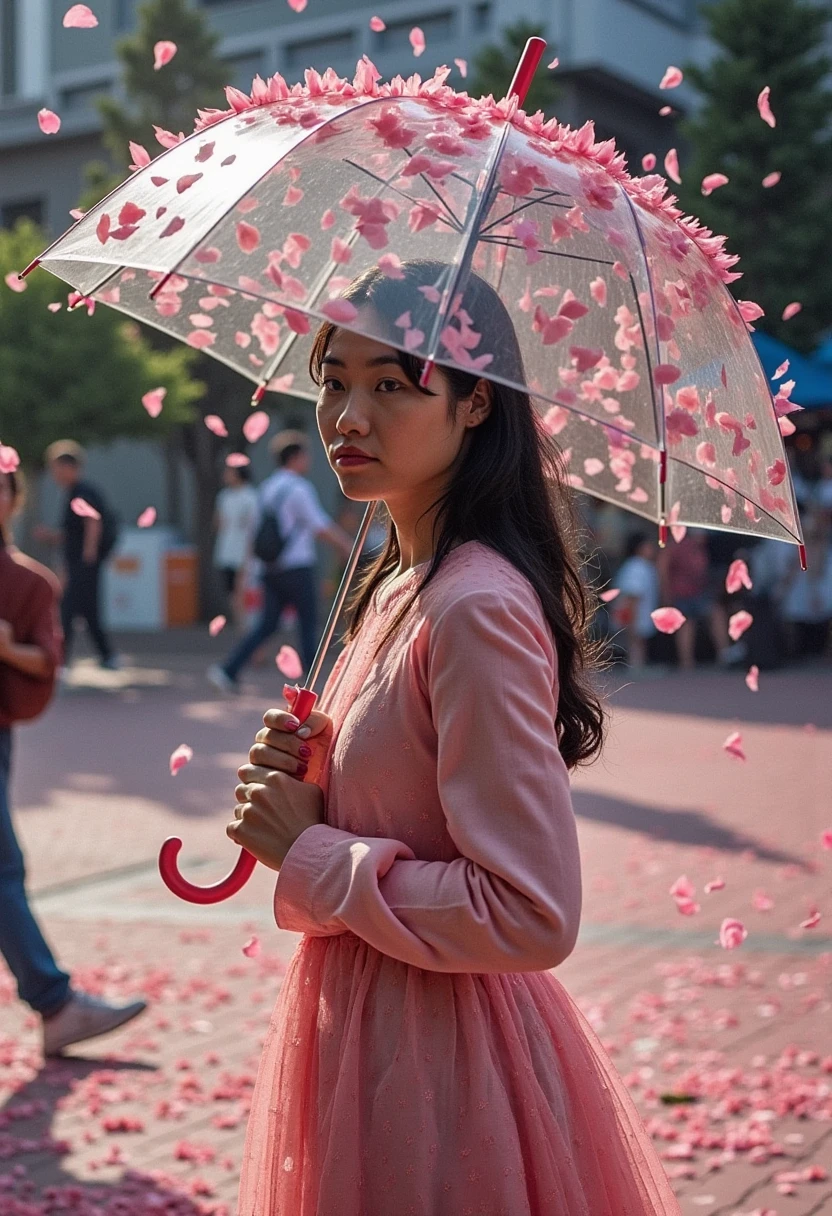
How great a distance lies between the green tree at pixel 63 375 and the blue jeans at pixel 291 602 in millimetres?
8938

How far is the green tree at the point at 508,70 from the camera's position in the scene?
2281 centimetres

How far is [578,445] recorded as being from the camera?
3.13 metres

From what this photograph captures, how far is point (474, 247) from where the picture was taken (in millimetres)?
2283

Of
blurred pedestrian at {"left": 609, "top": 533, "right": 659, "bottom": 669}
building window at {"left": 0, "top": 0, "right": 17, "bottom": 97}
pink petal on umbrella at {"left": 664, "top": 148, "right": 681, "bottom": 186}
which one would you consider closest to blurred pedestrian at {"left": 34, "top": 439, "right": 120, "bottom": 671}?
blurred pedestrian at {"left": 609, "top": 533, "right": 659, "bottom": 669}

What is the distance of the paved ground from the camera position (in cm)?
427

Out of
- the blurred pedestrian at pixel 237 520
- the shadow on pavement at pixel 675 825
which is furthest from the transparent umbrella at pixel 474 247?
the blurred pedestrian at pixel 237 520

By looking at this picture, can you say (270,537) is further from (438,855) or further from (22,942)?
(438,855)

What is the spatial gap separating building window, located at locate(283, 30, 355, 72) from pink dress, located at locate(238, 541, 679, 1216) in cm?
2882

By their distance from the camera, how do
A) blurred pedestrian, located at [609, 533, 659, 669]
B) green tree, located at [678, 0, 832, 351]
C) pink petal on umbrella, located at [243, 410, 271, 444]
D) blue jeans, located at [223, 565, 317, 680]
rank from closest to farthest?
pink petal on umbrella, located at [243, 410, 271, 444] → blue jeans, located at [223, 565, 317, 680] → blurred pedestrian, located at [609, 533, 659, 669] → green tree, located at [678, 0, 832, 351]

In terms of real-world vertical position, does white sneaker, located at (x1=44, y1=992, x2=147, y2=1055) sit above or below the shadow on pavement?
below

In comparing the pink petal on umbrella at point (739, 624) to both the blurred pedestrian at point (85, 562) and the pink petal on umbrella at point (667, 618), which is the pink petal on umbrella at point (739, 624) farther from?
the blurred pedestrian at point (85, 562)

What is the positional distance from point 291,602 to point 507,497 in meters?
11.3

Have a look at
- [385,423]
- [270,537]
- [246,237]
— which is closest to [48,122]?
[246,237]

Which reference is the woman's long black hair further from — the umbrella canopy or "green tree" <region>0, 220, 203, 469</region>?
"green tree" <region>0, 220, 203, 469</region>
